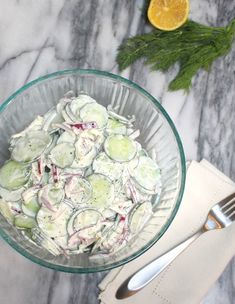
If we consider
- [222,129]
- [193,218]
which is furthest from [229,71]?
[193,218]

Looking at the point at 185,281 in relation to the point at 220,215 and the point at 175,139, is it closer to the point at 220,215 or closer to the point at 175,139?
the point at 220,215

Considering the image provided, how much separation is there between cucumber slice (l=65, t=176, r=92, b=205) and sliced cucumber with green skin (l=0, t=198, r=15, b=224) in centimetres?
15

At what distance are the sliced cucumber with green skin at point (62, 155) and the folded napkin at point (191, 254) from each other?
37 cm

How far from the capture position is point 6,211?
1.24m

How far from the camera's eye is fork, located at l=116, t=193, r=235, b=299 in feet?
4.49

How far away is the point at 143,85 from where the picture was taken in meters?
1.48

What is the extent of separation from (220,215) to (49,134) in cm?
50

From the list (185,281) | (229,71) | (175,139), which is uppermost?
(229,71)

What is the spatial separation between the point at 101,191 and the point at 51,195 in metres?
0.11

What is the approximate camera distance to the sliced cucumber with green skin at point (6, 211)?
1.23m

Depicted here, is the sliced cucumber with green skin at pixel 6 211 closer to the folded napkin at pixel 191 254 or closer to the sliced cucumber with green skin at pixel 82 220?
the sliced cucumber with green skin at pixel 82 220

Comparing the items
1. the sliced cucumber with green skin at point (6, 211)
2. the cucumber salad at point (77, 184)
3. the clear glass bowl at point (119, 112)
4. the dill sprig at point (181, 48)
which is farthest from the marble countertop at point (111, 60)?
the sliced cucumber with green skin at point (6, 211)

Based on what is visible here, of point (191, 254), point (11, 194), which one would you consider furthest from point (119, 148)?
point (191, 254)

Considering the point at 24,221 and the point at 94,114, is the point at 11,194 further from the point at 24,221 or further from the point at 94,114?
the point at 94,114
